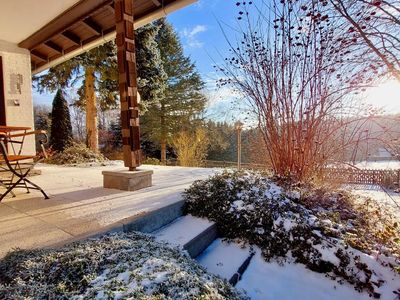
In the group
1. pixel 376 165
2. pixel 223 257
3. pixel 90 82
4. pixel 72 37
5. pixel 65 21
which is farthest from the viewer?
pixel 90 82

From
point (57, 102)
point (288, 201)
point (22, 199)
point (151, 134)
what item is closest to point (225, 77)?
point (288, 201)

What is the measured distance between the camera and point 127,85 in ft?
9.02

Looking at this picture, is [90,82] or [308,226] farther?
[90,82]

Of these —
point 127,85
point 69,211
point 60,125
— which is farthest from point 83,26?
point 60,125

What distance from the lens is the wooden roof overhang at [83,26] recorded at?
3.29 m

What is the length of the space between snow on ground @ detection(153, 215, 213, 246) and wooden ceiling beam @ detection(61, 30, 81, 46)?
3907 mm

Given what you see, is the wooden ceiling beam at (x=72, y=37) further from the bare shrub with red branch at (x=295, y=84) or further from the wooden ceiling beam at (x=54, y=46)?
the bare shrub with red branch at (x=295, y=84)

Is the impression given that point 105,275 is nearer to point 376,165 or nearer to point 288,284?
point 288,284

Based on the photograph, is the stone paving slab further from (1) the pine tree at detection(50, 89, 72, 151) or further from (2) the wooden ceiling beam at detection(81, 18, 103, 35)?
(1) the pine tree at detection(50, 89, 72, 151)

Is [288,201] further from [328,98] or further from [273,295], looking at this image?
[328,98]

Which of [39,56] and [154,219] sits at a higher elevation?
[39,56]

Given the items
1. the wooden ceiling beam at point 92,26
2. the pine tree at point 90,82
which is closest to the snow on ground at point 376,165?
the wooden ceiling beam at point 92,26

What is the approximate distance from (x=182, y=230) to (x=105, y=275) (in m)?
0.85

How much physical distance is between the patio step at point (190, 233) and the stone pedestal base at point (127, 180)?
802 mm
